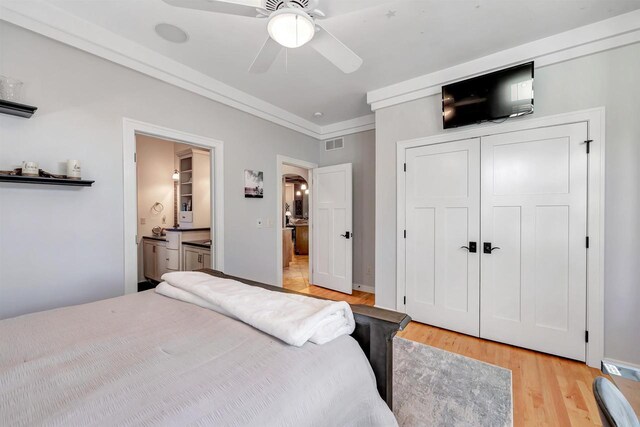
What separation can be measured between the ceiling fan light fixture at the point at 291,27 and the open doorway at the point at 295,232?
3.05 meters

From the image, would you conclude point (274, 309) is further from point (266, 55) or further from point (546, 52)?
point (546, 52)

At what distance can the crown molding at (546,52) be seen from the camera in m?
1.99

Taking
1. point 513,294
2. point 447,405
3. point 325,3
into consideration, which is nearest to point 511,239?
point 513,294

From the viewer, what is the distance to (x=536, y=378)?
6.59 feet

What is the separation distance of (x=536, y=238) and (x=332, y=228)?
8.26 feet

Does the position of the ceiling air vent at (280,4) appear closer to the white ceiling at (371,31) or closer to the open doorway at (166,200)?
the white ceiling at (371,31)

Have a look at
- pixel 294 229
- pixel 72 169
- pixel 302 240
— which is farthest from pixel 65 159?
pixel 294 229

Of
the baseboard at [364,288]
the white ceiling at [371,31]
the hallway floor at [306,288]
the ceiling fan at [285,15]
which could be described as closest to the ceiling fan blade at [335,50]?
the ceiling fan at [285,15]

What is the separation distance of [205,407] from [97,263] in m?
1.95

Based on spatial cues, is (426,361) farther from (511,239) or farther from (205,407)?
(205,407)

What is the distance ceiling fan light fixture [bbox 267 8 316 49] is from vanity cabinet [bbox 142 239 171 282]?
3527mm

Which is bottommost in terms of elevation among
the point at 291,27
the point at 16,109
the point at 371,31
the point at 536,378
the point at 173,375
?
the point at 536,378

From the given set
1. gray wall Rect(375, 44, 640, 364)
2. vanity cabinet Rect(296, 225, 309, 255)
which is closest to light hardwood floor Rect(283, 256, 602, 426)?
gray wall Rect(375, 44, 640, 364)

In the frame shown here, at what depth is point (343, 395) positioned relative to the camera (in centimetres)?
98
